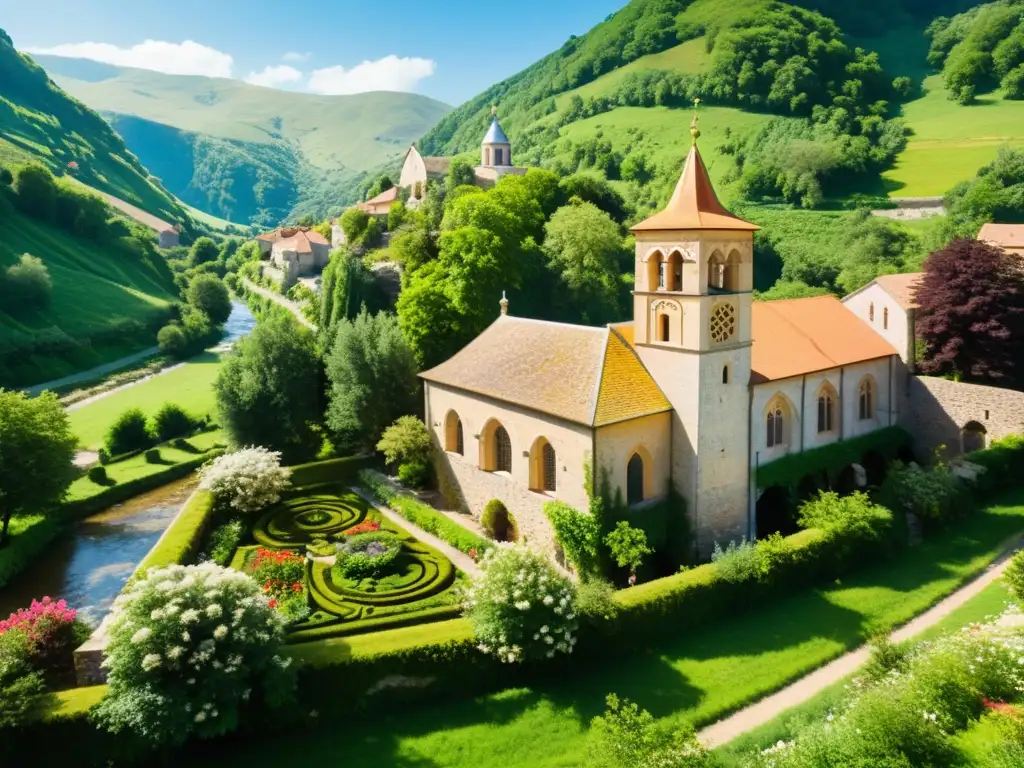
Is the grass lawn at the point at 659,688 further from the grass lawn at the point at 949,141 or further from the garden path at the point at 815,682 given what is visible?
the grass lawn at the point at 949,141

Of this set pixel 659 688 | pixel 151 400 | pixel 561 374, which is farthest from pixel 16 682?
pixel 151 400

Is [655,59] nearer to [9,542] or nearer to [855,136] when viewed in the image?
Result: [855,136]

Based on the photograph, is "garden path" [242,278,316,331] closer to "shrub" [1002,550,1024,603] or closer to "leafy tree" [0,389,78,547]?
"leafy tree" [0,389,78,547]

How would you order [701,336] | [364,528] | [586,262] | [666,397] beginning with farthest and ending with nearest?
[586,262] < [364,528] < [666,397] < [701,336]

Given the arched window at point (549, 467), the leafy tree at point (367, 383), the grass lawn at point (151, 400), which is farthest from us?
the grass lawn at point (151, 400)

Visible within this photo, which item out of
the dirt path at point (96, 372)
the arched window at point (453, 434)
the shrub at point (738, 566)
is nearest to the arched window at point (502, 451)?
the arched window at point (453, 434)

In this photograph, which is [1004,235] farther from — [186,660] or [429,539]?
[186,660]
